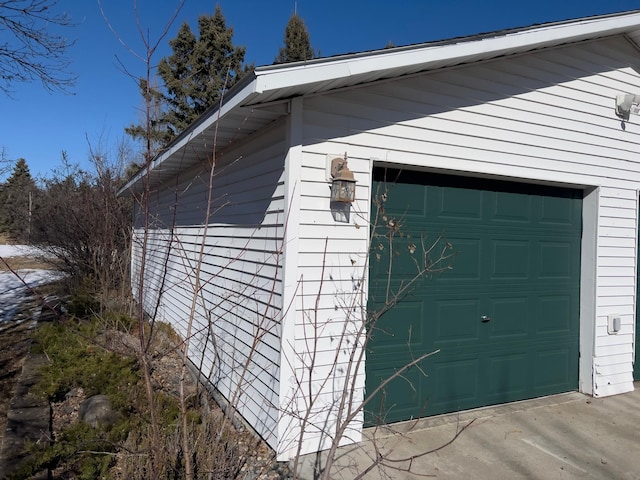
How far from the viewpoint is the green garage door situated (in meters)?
3.96

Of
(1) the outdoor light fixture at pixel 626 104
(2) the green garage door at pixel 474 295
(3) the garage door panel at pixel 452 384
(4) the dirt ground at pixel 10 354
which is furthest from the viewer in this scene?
(1) the outdoor light fixture at pixel 626 104

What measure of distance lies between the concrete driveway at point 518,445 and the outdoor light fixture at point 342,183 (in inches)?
66.6

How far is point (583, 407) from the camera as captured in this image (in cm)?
459

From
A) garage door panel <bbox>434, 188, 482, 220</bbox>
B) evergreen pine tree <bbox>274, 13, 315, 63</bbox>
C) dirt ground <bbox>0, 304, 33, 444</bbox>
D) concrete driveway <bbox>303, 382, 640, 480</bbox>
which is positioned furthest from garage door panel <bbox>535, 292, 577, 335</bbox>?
evergreen pine tree <bbox>274, 13, 315, 63</bbox>

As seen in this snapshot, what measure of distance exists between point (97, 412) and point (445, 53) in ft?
13.7

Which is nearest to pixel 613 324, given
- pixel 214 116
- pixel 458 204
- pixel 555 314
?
pixel 555 314

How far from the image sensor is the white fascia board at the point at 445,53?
3.04 metres

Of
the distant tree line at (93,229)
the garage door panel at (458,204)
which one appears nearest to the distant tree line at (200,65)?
the distant tree line at (93,229)

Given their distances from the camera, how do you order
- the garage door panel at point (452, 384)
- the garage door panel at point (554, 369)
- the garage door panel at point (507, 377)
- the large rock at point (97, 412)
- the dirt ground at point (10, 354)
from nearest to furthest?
the large rock at point (97, 412) < the garage door panel at point (452, 384) < the garage door panel at point (507, 377) < the dirt ground at point (10, 354) < the garage door panel at point (554, 369)

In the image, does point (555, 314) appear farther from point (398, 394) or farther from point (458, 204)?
point (398, 394)

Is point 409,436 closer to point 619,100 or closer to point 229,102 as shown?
point 229,102

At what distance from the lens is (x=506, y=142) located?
4387 mm

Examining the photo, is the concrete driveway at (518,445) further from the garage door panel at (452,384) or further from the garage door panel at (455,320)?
the garage door panel at (455,320)

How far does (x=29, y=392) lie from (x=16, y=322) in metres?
4.34
